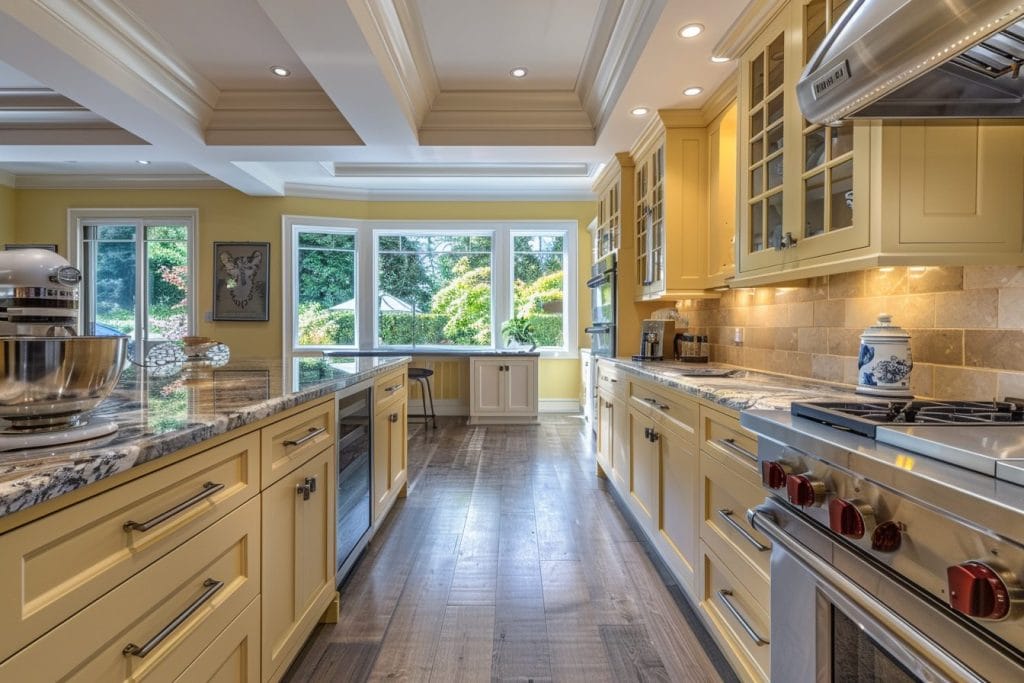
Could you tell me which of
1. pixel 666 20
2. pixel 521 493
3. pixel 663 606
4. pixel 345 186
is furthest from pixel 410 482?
pixel 345 186

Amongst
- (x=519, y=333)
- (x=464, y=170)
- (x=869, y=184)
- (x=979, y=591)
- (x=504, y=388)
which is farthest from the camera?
(x=519, y=333)

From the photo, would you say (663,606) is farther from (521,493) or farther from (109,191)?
(109,191)

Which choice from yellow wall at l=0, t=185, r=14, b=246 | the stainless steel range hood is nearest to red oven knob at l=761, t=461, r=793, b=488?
the stainless steel range hood

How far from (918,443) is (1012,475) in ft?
0.48

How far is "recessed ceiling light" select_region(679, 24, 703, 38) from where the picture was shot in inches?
83.7

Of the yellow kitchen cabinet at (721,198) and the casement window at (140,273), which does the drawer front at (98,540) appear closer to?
the yellow kitchen cabinet at (721,198)

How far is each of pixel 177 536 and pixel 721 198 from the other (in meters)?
2.76

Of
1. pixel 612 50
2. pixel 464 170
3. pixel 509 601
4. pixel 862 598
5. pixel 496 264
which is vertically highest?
pixel 464 170

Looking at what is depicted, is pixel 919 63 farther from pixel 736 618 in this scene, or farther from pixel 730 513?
pixel 736 618

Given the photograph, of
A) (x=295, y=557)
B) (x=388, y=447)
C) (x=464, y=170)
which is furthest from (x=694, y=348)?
(x=464, y=170)

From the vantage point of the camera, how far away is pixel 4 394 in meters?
0.70

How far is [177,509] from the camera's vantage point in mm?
862

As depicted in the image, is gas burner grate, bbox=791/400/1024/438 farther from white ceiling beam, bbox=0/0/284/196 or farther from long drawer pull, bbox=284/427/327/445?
white ceiling beam, bbox=0/0/284/196

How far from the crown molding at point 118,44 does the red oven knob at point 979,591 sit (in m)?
3.83
